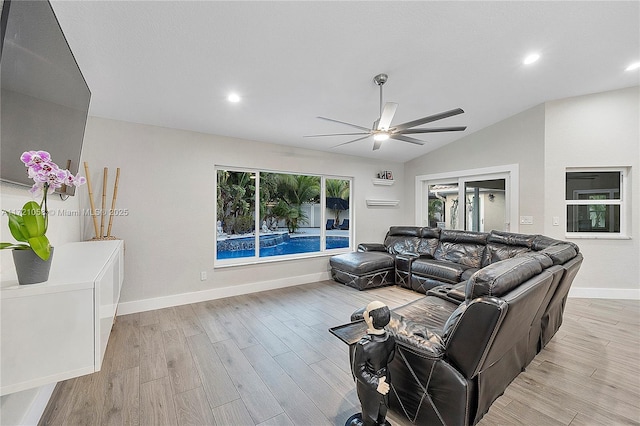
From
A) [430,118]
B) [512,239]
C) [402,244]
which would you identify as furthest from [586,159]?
[430,118]

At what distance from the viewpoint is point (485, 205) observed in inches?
202

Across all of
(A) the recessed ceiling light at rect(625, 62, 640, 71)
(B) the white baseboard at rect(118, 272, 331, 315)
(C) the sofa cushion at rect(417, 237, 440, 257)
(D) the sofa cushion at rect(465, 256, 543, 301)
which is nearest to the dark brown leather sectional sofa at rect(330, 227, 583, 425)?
(D) the sofa cushion at rect(465, 256, 543, 301)

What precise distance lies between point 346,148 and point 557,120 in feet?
10.9

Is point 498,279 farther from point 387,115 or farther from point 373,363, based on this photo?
point 387,115

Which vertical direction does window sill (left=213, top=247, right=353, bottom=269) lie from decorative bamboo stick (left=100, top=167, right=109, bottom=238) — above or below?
below

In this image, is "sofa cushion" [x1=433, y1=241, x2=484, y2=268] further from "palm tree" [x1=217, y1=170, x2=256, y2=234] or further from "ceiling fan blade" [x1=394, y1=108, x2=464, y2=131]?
"palm tree" [x1=217, y1=170, x2=256, y2=234]

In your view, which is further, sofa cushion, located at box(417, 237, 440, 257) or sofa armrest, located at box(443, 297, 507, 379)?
sofa cushion, located at box(417, 237, 440, 257)

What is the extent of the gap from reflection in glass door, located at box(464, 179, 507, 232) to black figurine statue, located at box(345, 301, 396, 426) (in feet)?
14.4

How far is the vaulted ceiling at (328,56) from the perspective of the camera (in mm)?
2064

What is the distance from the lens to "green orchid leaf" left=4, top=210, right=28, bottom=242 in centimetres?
109

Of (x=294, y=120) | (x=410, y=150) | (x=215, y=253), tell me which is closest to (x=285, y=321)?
(x=215, y=253)

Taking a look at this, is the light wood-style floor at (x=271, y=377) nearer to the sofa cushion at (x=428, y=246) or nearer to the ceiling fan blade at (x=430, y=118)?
the sofa cushion at (x=428, y=246)

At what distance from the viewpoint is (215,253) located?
13.5 ft

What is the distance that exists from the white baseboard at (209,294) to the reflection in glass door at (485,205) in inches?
124
